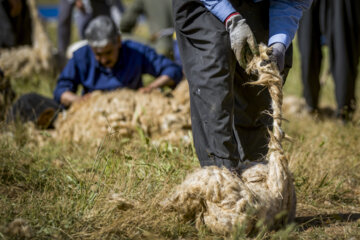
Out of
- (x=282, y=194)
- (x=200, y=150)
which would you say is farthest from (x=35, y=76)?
(x=282, y=194)

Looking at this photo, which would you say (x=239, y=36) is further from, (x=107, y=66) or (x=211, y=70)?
(x=107, y=66)

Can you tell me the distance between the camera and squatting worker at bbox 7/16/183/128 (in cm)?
407

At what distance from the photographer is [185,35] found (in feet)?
7.97

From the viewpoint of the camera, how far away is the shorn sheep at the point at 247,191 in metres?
2.13

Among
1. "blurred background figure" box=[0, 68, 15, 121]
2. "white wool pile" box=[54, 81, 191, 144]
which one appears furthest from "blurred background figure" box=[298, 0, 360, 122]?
"blurred background figure" box=[0, 68, 15, 121]

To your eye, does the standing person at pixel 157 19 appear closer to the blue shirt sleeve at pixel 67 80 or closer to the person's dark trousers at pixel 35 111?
Answer: the blue shirt sleeve at pixel 67 80

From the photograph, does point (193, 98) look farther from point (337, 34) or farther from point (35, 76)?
point (35, 76)

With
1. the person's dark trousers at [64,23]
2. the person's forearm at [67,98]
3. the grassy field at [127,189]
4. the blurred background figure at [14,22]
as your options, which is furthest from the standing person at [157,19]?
the grassy field at [127,189]

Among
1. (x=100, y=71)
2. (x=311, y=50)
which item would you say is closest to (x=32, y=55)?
(x=100, y=71)

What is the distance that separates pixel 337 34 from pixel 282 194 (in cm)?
267

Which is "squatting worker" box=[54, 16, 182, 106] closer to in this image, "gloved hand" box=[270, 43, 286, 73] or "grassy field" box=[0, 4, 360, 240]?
"grassy field" box=[0, 4, 360, 240]

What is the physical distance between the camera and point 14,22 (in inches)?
237

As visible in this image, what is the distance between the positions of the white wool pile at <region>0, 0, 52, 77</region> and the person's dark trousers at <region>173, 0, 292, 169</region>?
4.06 m

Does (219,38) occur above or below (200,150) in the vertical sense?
above
